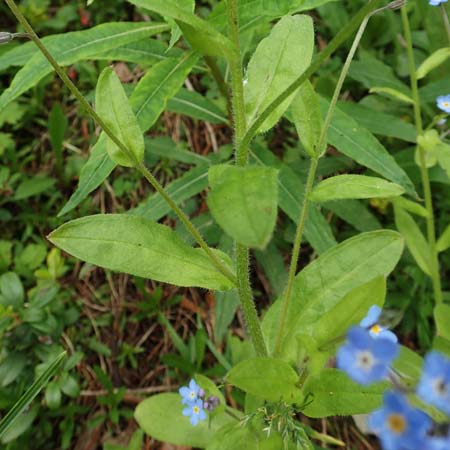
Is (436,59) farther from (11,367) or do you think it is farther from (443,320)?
(11,367)

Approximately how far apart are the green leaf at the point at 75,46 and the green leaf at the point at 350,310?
168 cm

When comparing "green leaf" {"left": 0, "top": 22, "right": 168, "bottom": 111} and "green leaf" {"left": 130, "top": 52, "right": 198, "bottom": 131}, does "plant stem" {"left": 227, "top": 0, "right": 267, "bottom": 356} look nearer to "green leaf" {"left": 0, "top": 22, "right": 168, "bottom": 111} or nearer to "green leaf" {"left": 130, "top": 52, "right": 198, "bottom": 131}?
"green leaf" {"left": 130, "top": 52, "right": 198, "bottom": 131}

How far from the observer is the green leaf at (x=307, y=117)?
2.24 meters

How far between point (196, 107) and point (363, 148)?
3.56 ft

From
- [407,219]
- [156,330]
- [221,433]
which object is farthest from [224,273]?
[156,330]

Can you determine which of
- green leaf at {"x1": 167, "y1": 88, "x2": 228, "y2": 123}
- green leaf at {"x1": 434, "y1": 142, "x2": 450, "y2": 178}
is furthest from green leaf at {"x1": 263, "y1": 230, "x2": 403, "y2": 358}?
green leaf at {"x1": 167, "y1": 88, "x2": 228, "y2": 123}

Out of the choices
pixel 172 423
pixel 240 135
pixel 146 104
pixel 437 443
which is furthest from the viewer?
pixel 172 423

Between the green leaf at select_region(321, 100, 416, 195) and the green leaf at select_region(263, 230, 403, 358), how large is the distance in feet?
1.79

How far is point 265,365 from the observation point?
80.7 inches

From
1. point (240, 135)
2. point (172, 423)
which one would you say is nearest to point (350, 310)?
point (240, 135)

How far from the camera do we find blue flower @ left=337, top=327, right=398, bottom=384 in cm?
120

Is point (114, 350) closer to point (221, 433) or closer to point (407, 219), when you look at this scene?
point (221, 433)

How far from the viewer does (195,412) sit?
269 centimetres

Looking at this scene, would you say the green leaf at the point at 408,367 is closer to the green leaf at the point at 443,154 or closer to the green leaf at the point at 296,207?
the green leaf at the point at 296,207
